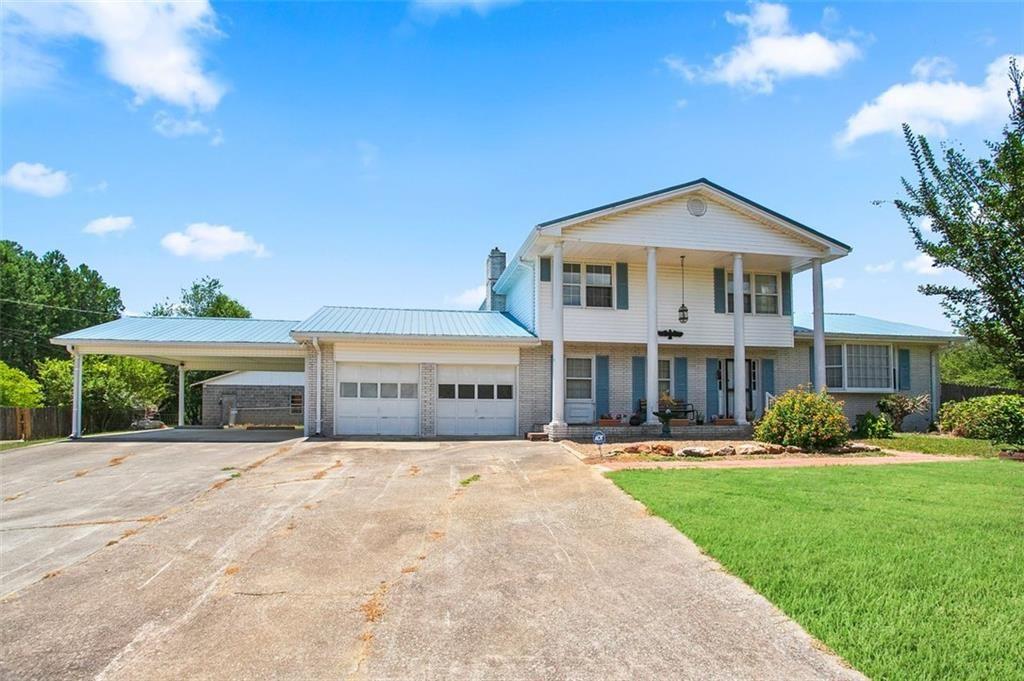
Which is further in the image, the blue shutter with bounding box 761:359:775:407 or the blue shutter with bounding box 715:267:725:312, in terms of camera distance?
the blue shutter with bounding box 761:359:775:407

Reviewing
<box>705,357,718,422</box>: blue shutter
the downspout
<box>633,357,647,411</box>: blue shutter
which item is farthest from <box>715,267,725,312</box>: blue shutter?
the downspout

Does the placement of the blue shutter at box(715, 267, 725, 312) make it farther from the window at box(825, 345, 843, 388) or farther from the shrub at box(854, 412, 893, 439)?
the shrub at box(854, 412, 893, 439)

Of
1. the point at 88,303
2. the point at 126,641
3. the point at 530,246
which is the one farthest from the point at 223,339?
the point at 88,303

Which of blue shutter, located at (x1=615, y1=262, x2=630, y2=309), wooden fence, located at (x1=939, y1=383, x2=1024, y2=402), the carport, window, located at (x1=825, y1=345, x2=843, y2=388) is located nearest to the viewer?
the carport

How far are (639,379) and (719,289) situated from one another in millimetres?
3952

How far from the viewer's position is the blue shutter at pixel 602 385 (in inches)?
778

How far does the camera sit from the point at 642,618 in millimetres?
5137

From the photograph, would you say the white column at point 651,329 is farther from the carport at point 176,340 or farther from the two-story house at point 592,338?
the carport at point 176,340

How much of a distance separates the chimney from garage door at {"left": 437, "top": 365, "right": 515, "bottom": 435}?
6.99m

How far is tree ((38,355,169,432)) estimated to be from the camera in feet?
81.9

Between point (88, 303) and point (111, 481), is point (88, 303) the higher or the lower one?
the higher one

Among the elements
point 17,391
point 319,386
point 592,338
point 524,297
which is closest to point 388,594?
point 319,386

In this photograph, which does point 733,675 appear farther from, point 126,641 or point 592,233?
point 592,233

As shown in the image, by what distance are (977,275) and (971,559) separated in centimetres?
349
